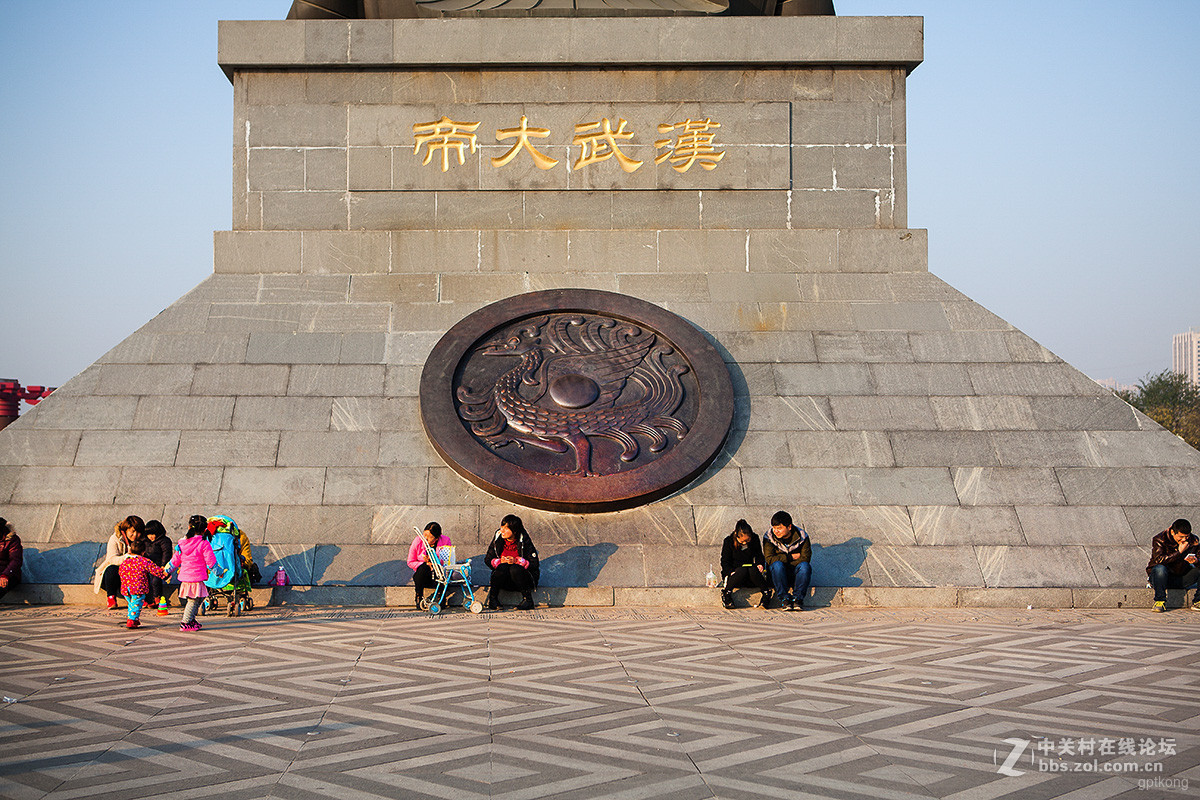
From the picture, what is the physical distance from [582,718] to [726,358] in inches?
240

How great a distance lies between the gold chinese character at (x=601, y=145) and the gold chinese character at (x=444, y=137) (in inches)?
43.2

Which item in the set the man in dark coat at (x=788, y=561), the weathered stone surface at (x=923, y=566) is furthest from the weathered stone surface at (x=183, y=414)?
the weathered stone surface at (x=923, y=566)

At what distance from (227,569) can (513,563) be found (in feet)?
6.86

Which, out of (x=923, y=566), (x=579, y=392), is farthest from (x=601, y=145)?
(x=923, y=566)

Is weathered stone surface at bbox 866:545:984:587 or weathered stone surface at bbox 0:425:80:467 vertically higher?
weathered stone surface at bbox 0:425:80:467

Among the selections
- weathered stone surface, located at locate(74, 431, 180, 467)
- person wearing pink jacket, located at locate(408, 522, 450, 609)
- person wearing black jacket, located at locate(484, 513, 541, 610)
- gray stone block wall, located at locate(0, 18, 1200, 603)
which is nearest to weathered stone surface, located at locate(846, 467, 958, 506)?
gray stone block wall, located at locate(0, 18, 1200, 603)

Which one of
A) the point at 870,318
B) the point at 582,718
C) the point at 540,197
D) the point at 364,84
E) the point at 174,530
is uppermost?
the point at 364,84

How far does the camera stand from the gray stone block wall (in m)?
9.00

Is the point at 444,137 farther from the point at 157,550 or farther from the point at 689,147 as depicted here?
the point at 157,550

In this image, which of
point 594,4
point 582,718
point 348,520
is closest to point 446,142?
point 594,4

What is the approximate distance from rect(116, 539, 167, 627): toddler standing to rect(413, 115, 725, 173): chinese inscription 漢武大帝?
17.0 ft

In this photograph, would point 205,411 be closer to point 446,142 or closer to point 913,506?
point 446,142

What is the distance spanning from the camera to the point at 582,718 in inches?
185

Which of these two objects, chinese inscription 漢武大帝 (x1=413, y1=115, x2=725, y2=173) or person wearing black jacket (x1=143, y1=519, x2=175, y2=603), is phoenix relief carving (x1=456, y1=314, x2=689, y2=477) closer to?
chinese inscription 漢武大帝 (x1=413, y1=115, x2=725, y2=173)
